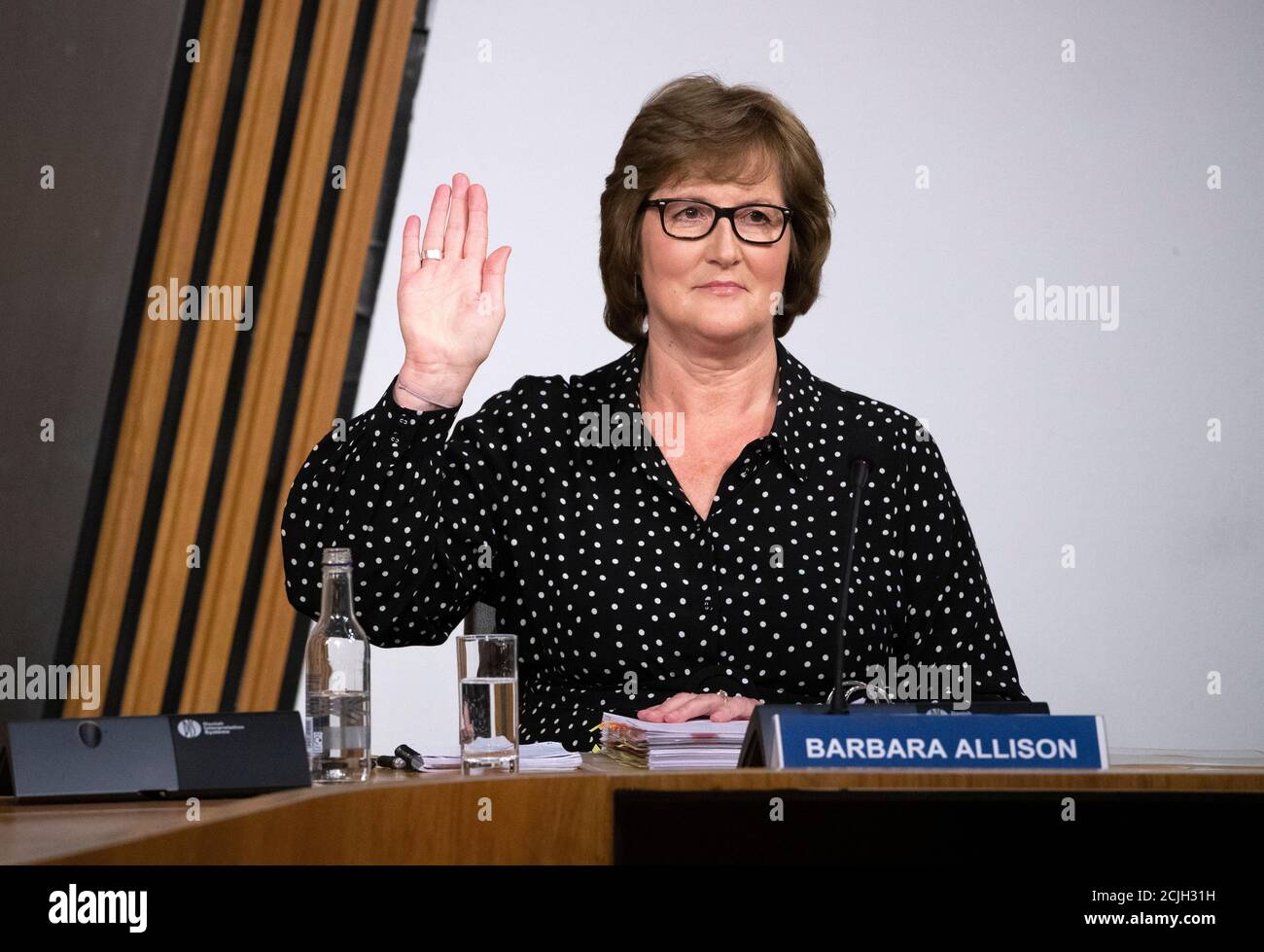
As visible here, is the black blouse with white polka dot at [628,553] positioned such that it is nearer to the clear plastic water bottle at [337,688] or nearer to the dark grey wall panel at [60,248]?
the clear plastic water bottle at [337,688]

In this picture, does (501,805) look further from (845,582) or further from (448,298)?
(448,298)

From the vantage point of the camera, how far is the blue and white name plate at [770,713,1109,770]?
1.11 m

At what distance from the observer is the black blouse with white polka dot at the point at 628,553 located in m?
1.76

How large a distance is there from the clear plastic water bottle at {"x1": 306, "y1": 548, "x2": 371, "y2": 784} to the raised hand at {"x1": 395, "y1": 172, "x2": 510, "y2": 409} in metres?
0.43

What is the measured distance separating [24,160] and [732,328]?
4.70 feet

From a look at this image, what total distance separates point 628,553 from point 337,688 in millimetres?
687

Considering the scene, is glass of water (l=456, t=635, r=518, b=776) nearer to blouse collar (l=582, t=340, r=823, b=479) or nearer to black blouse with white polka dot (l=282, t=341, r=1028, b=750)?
black blouse with white polka dot (l=282, t=341, r=1028, b=750)

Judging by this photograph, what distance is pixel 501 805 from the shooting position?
107cm

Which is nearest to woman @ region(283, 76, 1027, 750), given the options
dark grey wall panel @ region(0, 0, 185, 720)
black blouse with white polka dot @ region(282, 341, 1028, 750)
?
black blouse with white polka dot @ region(282, 341, 1028, 750)

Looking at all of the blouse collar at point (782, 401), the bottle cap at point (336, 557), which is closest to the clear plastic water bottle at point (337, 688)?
the bottle cap at point (336, 557)

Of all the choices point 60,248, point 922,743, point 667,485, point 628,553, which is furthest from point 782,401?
point 60,248

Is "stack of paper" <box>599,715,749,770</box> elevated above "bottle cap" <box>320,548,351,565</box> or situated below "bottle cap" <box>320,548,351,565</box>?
below

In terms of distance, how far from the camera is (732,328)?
197 centimetres
